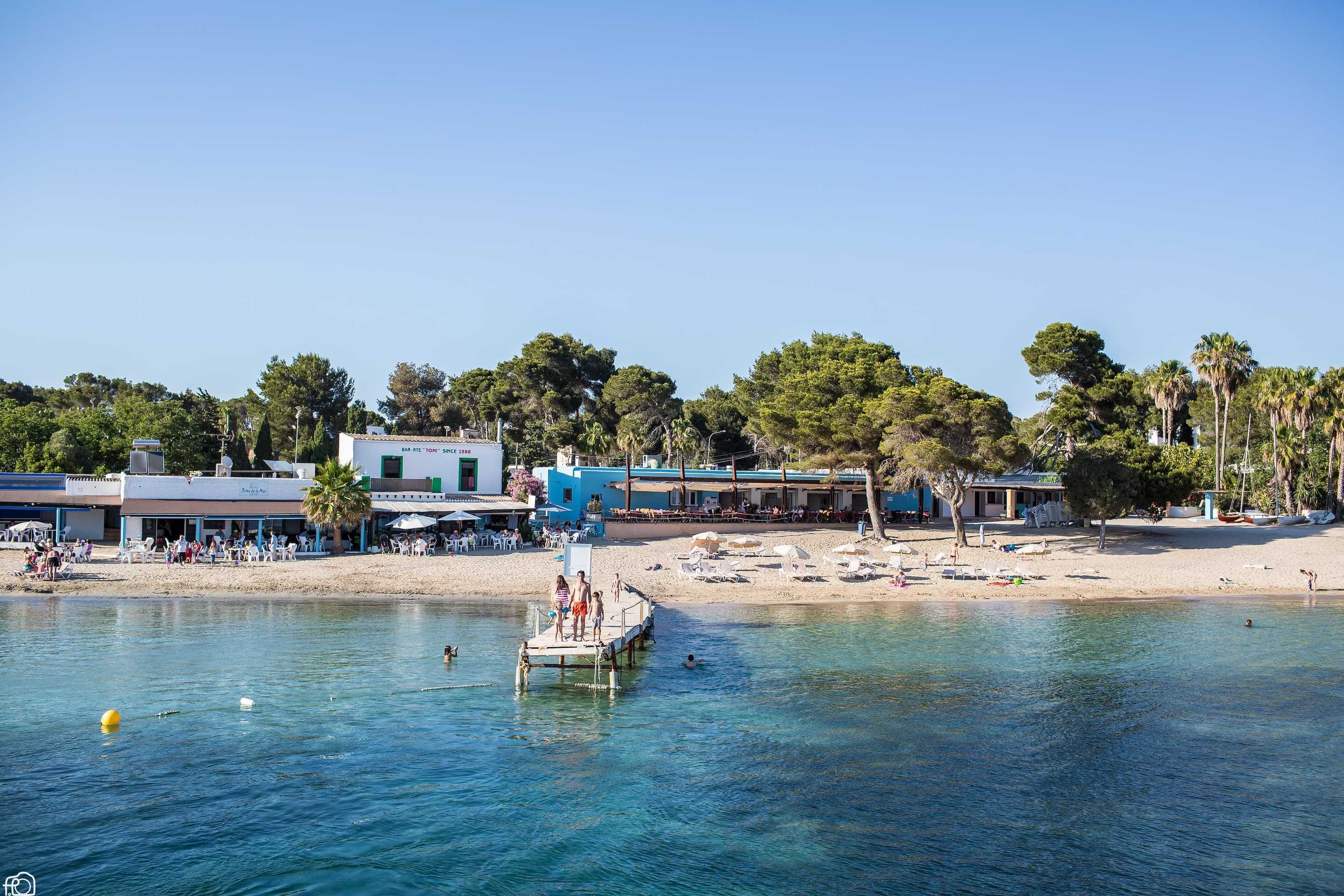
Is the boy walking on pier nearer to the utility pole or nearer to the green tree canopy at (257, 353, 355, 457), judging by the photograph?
the utility pole

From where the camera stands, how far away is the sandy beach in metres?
32.4

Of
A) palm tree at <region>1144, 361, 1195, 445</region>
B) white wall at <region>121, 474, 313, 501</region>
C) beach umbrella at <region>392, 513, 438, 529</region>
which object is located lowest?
beach umbrella at <region>392, 513, 438, 529</region>

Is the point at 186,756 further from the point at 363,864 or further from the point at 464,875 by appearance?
the point at 464,875

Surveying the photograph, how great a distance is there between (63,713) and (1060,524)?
4678cm

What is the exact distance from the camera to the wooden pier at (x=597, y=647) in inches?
781

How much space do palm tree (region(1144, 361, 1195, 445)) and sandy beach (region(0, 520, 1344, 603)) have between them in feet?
60.8

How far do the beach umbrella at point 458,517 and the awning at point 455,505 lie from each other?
1.18 feet

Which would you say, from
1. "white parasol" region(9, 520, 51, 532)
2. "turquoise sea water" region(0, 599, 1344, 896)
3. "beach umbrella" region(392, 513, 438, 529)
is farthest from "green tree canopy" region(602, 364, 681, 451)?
"turquoise sea water" region(0, 599, 1344, 896)

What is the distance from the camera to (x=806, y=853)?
1218cm

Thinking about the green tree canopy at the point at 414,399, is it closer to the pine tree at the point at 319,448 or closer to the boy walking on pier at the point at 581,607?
the pine tree at the point at 319,448

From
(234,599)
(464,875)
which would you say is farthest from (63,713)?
(234,599)

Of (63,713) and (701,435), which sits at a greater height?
(701,435)

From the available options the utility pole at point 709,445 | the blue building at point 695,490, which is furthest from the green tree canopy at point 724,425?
the blue building at point 695,490

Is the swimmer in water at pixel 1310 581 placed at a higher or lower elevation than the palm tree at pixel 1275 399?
Result: lower
